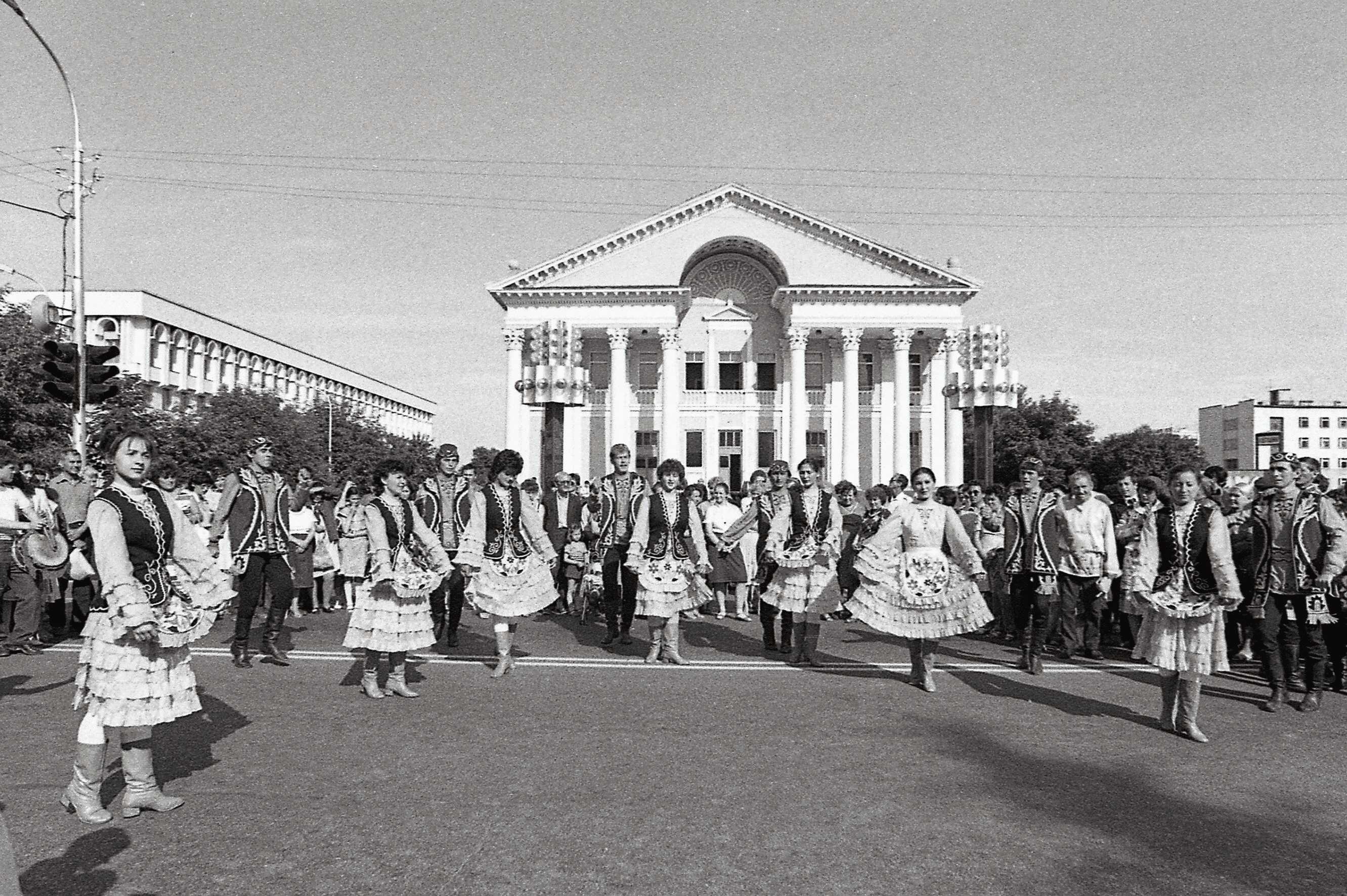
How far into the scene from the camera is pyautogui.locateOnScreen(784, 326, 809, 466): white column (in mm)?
50625

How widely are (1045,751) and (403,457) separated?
577 cm

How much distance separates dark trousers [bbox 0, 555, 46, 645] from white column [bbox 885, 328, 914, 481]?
43581 millimetres

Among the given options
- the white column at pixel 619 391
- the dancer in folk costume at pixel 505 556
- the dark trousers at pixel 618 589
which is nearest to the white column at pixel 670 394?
the white column at pixel 619 391

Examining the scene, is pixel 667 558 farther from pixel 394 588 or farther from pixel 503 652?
pixel 394 588

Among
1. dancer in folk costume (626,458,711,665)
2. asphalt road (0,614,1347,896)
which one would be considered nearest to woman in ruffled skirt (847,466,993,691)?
asphalt road (0,614,1347,896)

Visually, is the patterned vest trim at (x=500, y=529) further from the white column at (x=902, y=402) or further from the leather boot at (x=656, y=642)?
the white column at (x=902, y=402)

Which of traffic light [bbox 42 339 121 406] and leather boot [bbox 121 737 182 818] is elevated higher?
traffic light [bbox 42 339 121 406]

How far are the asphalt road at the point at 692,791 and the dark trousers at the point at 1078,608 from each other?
5.49 ft

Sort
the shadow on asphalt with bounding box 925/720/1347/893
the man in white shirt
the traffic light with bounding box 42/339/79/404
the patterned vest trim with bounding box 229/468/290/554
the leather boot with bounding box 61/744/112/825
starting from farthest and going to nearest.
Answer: the traffic light with bounding box 42/339/79/404 < the man in white shirt < the patterned vest trim with bounding box 229/468/290/554 < the leather boot with bounding box 61/744/112/825 < the shadow on asphalt with bounding box 925/720/1347/893

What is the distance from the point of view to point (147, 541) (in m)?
5.08

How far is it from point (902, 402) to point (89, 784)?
160 ft

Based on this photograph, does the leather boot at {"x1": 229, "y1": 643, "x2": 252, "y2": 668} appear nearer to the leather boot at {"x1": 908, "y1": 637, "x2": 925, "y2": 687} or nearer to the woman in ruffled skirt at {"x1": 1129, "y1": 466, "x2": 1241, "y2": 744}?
the leather boot at {"x1": 908, "y1": 637, "x2": 925, "y2": 687}

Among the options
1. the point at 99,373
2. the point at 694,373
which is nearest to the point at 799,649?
the point at 99,373

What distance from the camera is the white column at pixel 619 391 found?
51.4 metres
